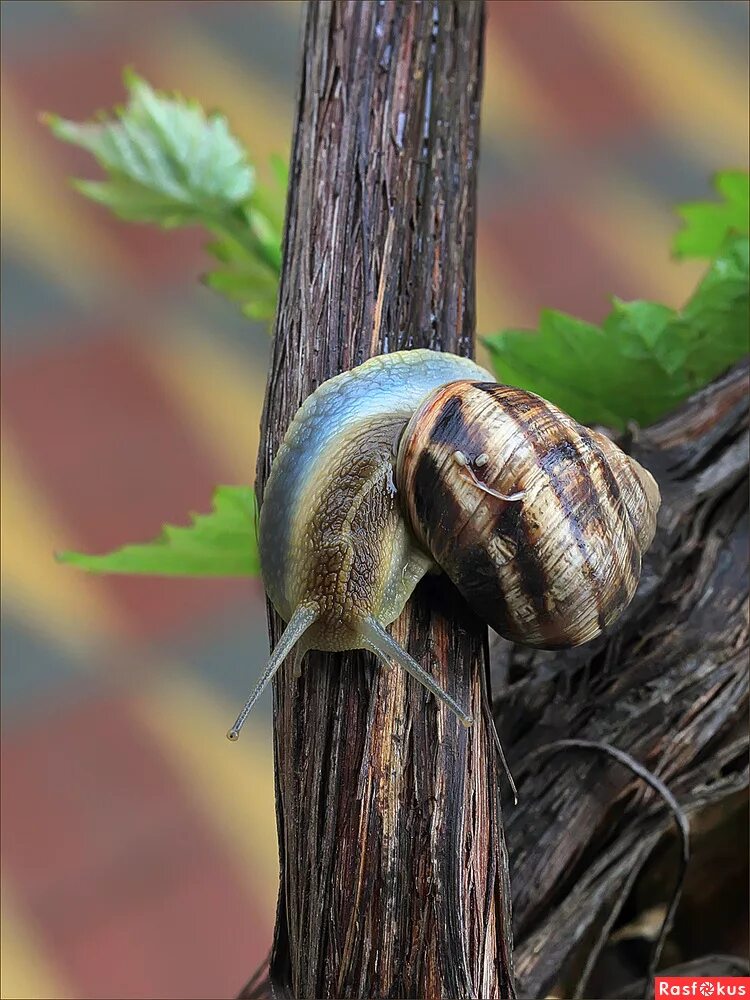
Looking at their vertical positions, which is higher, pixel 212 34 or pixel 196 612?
pixel 212 34

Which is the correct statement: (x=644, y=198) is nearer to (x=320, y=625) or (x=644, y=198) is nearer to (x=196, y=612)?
(x=196, y=612)

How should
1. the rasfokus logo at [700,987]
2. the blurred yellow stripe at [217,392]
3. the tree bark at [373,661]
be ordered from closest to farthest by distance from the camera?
the tree bark at [373,661]
the rasfokus logo at [700,987]
the blurred yellow stripe at [217,392]

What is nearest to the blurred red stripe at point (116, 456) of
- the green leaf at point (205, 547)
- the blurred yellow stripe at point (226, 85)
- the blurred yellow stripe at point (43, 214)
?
the blurred yellow stripe at point (43, 214)

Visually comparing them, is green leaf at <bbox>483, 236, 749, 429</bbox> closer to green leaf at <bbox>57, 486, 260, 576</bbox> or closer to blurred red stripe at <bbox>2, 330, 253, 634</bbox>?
green leaf at <bbox>57, 486, 260, 576</bbox>

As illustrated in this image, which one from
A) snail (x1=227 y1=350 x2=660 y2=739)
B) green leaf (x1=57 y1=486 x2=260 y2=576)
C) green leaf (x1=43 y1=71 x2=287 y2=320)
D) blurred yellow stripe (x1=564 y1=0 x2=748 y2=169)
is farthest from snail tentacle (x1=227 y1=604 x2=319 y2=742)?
blurred yellow stripe (x1=564 y1=0 x2=748 y2=169)

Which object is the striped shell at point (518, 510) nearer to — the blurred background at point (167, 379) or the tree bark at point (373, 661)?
the tree bark at point (373, 661)

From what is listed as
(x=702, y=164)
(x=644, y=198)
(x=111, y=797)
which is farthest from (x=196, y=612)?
(x=702, y=164)
